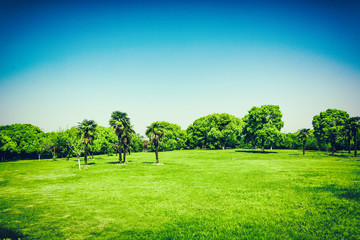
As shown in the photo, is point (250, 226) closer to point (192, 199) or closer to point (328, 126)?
point (192, 199)

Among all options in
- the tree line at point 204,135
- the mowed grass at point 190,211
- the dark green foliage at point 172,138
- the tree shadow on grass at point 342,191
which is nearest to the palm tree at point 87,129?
the tree line at point 204,135

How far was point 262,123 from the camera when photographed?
209 feet

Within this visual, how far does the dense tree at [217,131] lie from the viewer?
85.1 meters

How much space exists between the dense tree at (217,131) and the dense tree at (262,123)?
56.9 ft

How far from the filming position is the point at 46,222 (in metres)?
12.5

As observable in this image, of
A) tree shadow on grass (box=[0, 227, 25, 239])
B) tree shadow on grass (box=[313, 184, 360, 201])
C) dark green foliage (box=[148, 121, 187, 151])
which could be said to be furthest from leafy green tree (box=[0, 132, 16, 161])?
tree shadow on grass (box=[313, 184, 360, 201])

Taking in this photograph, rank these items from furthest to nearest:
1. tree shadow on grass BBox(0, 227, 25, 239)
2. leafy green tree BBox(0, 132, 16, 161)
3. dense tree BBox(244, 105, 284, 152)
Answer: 1. leafy green tree BBox(0, 132, 16, 161)
2. dense tree BBox(244, 105, 284, 152)
3. tree shadow on grass BBox(0, 227, 25, 239)

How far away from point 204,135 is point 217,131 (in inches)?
740

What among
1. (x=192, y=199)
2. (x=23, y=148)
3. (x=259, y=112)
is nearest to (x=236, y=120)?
(x=259, y=112)

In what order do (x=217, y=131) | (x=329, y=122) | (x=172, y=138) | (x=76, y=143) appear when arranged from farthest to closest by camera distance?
(x=172, y=138) → (x=217, y=131) → (x=329, y=122) → (x=76, y=143)

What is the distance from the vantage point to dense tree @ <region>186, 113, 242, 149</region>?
279 ft

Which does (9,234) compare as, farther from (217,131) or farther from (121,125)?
(217,131)

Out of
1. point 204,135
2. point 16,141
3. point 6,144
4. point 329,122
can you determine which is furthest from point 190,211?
point 16,141

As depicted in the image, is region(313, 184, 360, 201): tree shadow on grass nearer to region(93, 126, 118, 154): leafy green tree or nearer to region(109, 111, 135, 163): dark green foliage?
region(109, 111, 135, 163): dark green foliage
